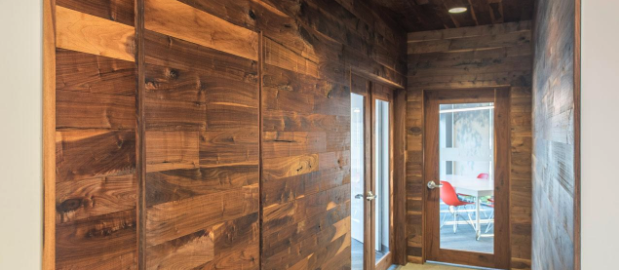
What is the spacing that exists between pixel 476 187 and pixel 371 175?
133cm

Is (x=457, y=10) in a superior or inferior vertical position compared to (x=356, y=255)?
superior

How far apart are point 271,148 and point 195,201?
0.57m

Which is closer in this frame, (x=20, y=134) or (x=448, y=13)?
(x=20, y=134)

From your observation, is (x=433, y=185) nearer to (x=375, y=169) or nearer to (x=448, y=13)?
(x=375, y=169)

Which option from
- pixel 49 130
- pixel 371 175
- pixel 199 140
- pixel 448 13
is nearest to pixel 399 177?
pixel 371 175

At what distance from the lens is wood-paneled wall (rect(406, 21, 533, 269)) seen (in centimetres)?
396

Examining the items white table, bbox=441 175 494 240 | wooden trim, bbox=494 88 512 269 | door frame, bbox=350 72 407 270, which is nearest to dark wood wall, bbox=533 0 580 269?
door frame, bbox=350 72 407 270

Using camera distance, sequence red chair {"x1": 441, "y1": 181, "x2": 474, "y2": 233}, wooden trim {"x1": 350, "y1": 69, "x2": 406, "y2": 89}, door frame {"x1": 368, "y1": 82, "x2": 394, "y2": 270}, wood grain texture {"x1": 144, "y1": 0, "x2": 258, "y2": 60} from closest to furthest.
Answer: wood grain texture {"x1": 144, "y1": 0, "x2": 258, "y2": 60} → wooden trim {"x1": 350, "y1": 69, "x2": 406, "y2": 89} → door frame {"x1": 368, "y1": 82, "x2": 394, "y2": 270} → red chair {"x1": 441, "y1": 181, "x2": 474, "y2": 233}

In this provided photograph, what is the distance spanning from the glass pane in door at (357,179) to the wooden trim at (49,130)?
2.37m

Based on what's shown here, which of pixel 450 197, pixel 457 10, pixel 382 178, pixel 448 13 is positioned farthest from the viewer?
pixel 450 197

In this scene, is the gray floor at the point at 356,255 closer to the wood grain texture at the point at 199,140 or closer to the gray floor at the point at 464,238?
the gray floor at the point at 464,238

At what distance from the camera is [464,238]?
171 inches

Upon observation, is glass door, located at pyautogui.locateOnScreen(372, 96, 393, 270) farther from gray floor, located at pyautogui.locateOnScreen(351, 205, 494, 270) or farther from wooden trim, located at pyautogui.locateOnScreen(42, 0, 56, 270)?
wooden trim, located at pyautogui.locateOnScreen(42, 0, 56, 270)

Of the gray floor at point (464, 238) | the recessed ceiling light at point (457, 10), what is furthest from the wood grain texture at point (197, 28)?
the gray floor at point (464, 238)
